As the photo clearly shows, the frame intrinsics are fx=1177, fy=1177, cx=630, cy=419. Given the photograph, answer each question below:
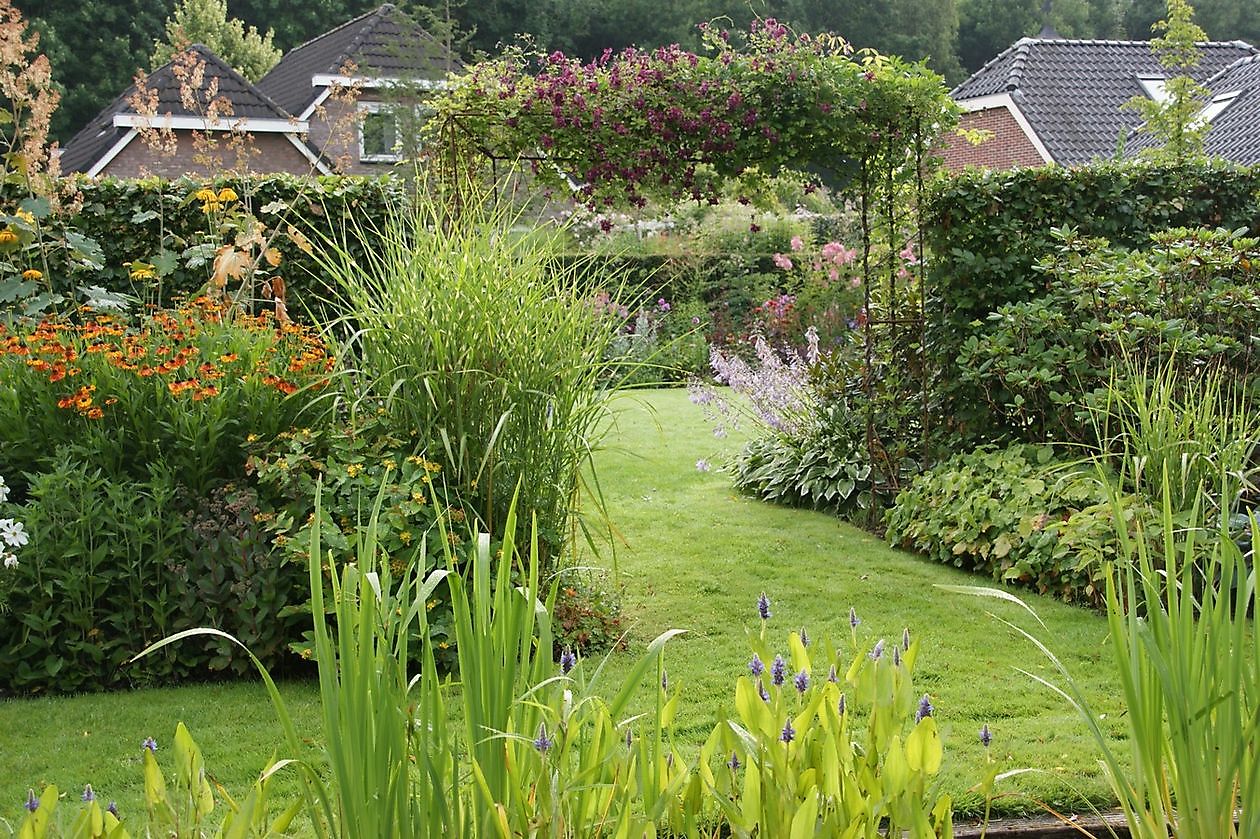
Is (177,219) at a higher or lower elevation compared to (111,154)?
lower

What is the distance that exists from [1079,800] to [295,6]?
33.5 metres

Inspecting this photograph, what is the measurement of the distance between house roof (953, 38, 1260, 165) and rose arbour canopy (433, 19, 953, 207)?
1622 cm

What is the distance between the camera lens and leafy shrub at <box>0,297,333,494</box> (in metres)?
4.25

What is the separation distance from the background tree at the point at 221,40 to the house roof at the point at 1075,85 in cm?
1551

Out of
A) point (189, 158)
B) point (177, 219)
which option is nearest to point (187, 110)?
point (189, 158)

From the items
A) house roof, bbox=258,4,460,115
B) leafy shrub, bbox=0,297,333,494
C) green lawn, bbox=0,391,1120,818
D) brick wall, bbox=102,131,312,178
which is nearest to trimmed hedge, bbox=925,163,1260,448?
green lawn, bbox=0,391,1120,818

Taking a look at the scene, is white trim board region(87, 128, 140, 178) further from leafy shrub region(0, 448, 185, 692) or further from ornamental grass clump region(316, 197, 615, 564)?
ornamental grass clump region(316, 197, 615, 564)

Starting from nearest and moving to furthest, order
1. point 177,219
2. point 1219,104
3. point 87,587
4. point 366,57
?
point 87,587
point 177,219
point 1219,104
point 366,57

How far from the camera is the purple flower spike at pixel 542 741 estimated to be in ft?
6.32

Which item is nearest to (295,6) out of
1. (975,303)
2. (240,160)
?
(240,160)

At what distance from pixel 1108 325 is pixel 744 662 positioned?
253 centimetres

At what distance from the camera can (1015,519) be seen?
5590 mm

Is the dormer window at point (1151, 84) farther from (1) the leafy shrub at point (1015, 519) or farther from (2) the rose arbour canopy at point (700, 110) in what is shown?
(1) the leafy shrub at point (1015, 519)

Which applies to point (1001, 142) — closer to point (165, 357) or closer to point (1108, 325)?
point (1108, 325)
